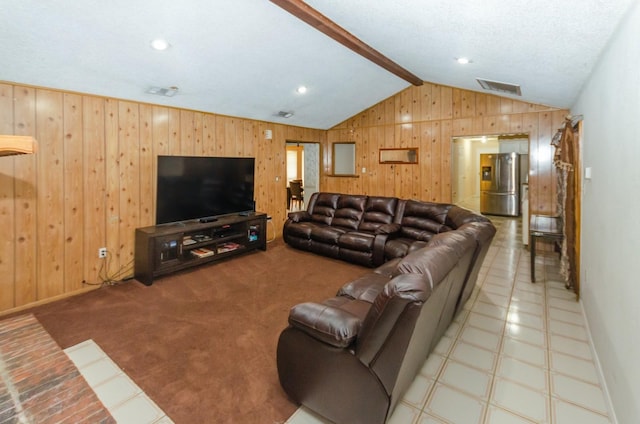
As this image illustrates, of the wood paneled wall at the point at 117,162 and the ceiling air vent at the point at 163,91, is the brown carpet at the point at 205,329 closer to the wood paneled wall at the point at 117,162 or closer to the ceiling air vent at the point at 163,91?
the wood paneled wall at the point at 117,162

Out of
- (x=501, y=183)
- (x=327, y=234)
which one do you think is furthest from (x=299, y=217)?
(x=501, y=183)

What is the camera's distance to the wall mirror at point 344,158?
7250mm

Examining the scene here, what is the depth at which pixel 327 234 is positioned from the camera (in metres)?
4.79

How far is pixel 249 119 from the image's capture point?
5488 millimetres

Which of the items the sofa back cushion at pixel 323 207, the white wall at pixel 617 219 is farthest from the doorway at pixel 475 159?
the white wall at pixel 617 219

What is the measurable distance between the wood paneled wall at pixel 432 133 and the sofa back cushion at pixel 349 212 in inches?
67.2

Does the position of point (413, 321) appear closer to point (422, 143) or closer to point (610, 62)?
point (610, 62)

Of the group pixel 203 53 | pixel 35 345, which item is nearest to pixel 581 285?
pixel 203 53

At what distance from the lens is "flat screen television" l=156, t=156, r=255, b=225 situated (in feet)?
13.3

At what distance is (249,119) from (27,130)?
118 inches

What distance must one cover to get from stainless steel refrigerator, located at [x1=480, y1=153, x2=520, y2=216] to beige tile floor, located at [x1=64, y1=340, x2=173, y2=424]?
9117 millimetres

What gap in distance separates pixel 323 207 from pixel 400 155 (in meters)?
2.15

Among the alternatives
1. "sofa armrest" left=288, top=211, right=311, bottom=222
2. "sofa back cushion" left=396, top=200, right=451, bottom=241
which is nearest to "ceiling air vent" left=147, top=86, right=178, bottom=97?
"sofa armrest" left=288, top=211, right=311, bottom=222

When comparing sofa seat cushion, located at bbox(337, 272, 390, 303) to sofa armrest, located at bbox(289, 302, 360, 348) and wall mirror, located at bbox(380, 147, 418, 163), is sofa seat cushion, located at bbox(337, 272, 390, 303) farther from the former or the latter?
wall mirror, located at bbox(380, 147, 418, 163)
